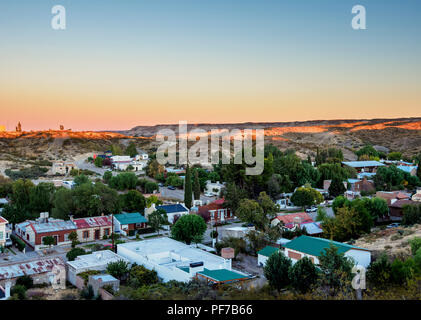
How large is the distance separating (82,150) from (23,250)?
78.9m

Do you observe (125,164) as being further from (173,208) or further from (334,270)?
(334,270)

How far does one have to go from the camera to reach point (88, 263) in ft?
62.3

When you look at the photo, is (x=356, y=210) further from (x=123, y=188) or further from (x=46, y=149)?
(x=46, y=149)

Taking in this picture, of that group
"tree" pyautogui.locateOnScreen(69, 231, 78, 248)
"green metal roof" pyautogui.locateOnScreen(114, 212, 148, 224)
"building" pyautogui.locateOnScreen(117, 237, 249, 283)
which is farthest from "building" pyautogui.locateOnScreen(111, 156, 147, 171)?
"building" pyautogui.locateOnScreen(117, 237, 249, 283)

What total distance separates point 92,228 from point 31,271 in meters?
8.35

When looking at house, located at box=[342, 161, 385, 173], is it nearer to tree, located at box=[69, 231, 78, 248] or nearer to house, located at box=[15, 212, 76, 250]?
tree, located at box=[69, 231, 78, 248]

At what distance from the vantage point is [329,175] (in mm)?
48188

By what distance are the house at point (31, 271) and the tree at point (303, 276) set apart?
11.2m

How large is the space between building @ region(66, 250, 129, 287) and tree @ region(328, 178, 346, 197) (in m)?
28.9

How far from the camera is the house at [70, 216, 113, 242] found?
1029 inches

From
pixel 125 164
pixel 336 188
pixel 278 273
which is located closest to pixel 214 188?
pixel 336 188

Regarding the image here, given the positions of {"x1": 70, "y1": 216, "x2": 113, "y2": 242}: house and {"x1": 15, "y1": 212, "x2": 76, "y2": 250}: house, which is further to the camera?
{"x1": 70, "y1": 216, "x2": 113, "y2": 242}: house
